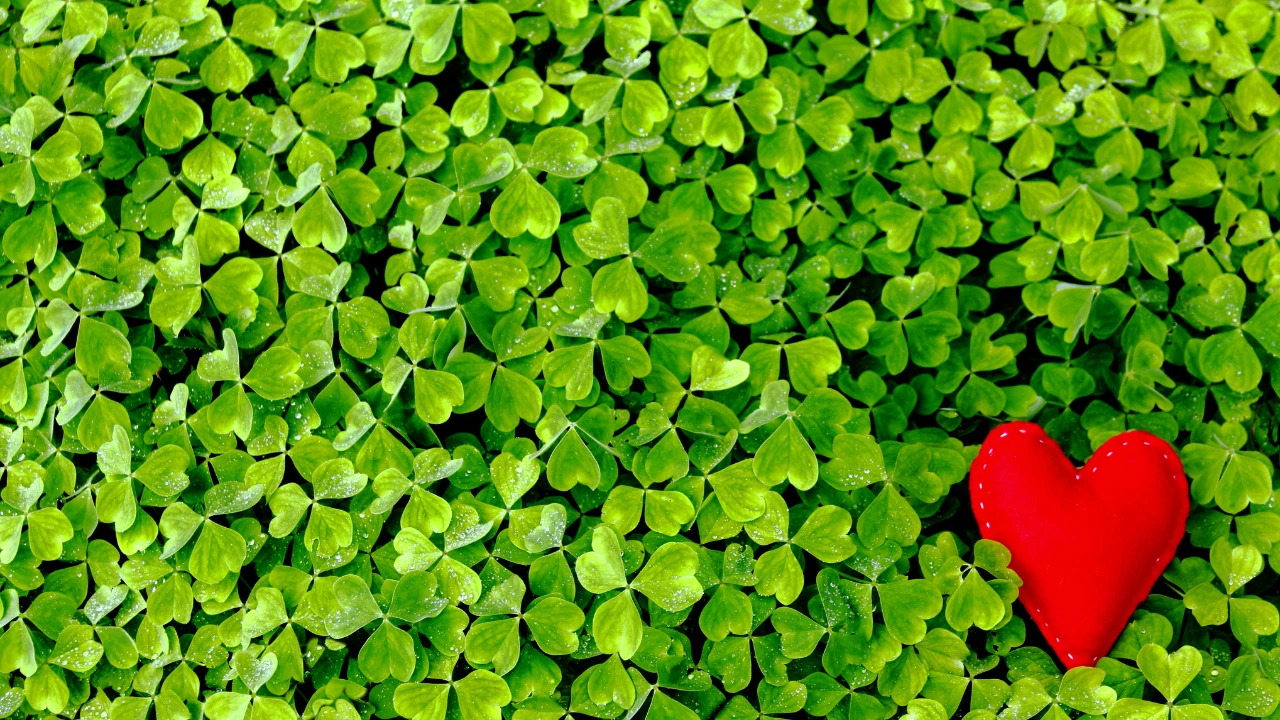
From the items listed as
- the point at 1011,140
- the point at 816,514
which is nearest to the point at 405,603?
the point at 816,514

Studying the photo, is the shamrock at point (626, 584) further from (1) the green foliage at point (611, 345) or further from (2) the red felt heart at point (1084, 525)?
(2) the red felt heart at point (1084, 525)

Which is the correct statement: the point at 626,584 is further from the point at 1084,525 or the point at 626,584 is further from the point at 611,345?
the point at 1084,525

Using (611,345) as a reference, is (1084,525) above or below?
below

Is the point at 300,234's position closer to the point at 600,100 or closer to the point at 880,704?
the point at 600,100

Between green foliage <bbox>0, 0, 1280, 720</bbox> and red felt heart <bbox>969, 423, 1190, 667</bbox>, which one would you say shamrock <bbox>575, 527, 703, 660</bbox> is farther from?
red felt heart <bbox>969, 423, 1190, 667</bbox>

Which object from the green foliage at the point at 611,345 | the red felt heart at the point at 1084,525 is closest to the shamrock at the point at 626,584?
the green foliage at the point at 611,345

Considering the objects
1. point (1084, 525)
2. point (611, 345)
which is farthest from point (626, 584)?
point (1084, 525)
